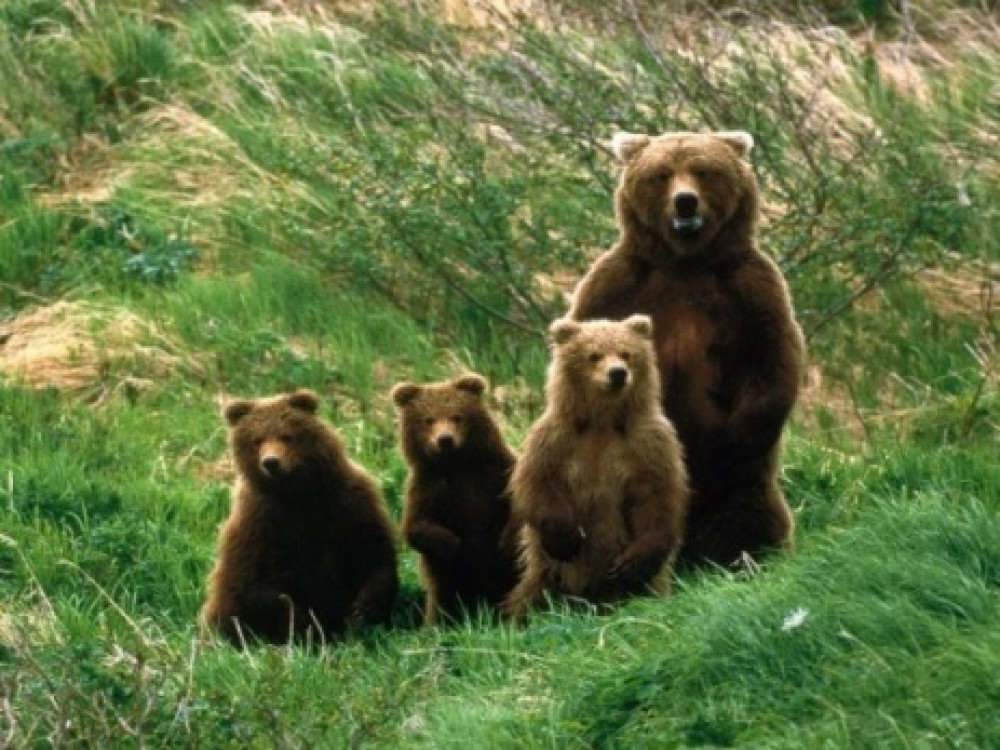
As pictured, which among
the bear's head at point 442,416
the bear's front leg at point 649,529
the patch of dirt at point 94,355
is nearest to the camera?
the bear's front leg at point 649,529

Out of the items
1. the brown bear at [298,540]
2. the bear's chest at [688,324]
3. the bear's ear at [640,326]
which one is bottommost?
the brown bear at [298,540]

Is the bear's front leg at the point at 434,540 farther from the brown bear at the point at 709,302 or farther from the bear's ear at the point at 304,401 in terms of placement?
the brown bear at the point at 709,302

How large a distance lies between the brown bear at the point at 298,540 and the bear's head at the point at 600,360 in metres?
0.86

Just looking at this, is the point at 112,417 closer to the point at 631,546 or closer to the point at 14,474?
the point at 14,474

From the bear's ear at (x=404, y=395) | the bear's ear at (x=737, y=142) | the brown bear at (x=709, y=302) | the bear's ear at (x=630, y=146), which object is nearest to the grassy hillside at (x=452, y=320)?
the brown bear at (x=709, y=302)

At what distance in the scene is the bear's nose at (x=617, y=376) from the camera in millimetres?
7816

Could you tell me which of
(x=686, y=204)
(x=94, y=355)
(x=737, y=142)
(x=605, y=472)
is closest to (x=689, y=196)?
(x=686, y=204)

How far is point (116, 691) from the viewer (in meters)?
7.09

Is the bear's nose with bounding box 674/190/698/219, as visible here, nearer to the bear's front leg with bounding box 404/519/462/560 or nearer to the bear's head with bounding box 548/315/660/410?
the bear's head with bounding box 548/315/660/410

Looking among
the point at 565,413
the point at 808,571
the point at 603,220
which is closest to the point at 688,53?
the point at 603,220

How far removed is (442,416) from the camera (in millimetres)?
8484

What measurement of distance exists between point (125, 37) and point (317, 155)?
217cm

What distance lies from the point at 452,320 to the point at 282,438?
3523 millimetres

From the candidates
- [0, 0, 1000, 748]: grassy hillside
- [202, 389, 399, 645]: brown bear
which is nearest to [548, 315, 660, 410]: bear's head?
[0, 0, 1000, 748]: grassy hillside
